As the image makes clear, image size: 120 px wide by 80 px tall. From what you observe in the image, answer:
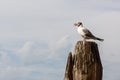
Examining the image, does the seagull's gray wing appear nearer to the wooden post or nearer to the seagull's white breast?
the seagull's white breast

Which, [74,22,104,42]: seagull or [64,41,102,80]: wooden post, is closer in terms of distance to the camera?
[64,41,102,80]: wooden post

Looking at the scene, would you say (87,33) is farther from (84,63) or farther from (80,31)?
(84,63)

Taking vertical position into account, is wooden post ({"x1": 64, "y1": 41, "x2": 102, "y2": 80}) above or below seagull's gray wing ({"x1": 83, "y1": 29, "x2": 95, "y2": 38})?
below

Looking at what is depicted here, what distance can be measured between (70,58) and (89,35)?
4.91ft

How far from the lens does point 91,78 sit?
9812 mm

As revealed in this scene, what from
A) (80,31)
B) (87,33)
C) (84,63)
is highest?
(80,31)

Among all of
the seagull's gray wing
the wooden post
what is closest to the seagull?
the seagull's gray wing

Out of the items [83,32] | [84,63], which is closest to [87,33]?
[83,32]

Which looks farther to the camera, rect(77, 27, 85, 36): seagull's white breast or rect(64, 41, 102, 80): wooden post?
rect(77, 27, 85, 36): seagull's white breast

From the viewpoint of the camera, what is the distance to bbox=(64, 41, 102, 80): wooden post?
9.71 metres

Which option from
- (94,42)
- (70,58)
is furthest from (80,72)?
(94,42)

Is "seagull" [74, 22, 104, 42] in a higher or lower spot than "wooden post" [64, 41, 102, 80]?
higher

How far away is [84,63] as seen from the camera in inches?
384

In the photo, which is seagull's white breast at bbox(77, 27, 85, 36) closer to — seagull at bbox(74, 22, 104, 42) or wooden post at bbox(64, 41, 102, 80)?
seagull at bbox(74, 22, 104, 42)
